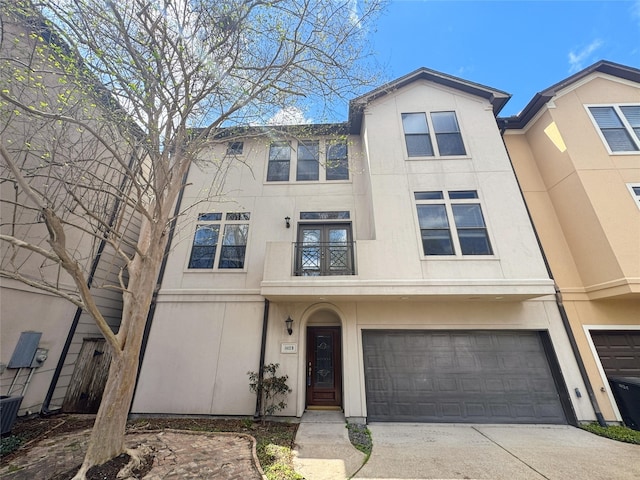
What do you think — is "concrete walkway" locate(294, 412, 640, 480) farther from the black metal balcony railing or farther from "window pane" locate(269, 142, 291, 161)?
"window pane" locate(269, 142, 291, 161)

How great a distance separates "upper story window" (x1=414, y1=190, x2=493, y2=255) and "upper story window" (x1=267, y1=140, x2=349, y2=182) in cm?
297

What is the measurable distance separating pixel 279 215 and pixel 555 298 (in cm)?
819

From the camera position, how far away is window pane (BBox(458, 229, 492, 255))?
6688mm

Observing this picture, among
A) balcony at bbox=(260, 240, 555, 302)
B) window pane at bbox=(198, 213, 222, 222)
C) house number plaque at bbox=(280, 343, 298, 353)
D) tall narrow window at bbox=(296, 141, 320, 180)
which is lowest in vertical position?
house number plaque at bbox=(280, 343, 298, 353)

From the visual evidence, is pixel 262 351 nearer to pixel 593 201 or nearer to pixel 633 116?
pixel 593 201

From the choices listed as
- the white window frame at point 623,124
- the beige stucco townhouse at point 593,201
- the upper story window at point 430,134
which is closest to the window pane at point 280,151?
the upper story window at point 430,134

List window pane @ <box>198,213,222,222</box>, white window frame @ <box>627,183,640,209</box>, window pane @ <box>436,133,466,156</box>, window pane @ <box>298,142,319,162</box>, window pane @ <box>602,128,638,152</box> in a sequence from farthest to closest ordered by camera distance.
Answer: window pane @ <box>298,142,319,162</box>, window pane @ <box>198,213,222,222</box>, window pane @ <box>436,133,466,156</box>, window pane @ <box>602,128,638,152</box>, white window frame @ <box>627,183,640,209</box>

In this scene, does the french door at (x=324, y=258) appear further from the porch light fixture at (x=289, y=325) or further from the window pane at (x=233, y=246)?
the window pane at (x=233, y=246)

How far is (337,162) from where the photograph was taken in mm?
9102

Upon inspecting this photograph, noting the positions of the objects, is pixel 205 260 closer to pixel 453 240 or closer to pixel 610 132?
pixel 453 240

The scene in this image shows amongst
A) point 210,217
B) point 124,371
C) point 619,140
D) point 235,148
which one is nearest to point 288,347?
point 124,371

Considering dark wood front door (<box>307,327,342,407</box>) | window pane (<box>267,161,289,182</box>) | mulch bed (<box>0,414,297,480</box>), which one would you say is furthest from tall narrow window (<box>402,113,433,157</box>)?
mulch bed (<box>0,414,297,480</box>)

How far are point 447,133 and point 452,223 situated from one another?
3243 mm

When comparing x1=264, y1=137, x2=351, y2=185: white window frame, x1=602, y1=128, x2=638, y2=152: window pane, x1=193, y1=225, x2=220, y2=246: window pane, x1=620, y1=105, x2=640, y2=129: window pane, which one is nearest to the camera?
x1=602, y1=128, x2=638, y2=152: window pane
